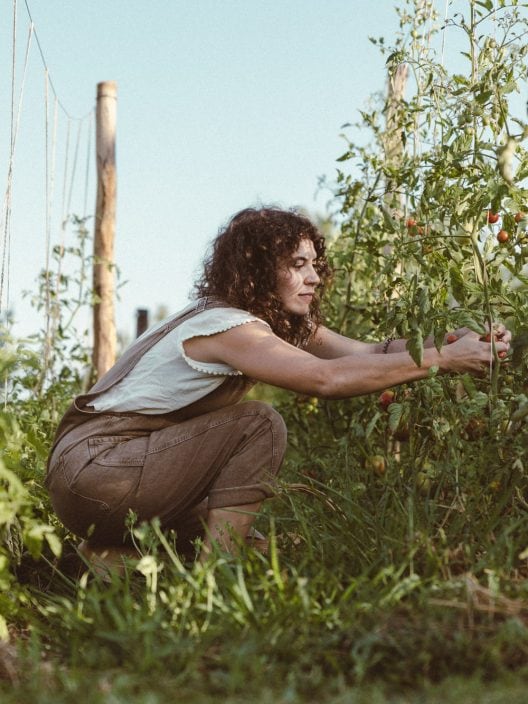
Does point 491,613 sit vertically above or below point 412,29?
below

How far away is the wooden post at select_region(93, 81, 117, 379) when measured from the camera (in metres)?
5.40

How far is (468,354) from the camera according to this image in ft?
7.61

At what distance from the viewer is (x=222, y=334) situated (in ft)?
8.33

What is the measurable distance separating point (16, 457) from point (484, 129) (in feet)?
5.25

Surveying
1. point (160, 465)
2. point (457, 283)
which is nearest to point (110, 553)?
point (160, 465)

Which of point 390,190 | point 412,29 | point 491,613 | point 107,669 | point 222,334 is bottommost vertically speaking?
point 107,669

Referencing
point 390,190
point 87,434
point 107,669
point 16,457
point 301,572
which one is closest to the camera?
point 107,669

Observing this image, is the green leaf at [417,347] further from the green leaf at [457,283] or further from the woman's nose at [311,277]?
the woman's nose at [311,277]

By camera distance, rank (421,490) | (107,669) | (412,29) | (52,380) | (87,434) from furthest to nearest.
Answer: (52,380), (412,29), (87,434), (421,490), (107,669)

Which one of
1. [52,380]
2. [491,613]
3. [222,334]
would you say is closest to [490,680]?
[491,613]

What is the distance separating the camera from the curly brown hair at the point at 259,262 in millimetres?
2760

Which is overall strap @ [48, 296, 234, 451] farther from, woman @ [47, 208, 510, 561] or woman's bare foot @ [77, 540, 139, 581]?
woman's bare foot @ [77, 540, 139, 581]

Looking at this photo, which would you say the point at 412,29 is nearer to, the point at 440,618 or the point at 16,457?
the point at 16,457

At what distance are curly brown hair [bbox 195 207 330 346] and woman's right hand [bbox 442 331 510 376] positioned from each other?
634mm
